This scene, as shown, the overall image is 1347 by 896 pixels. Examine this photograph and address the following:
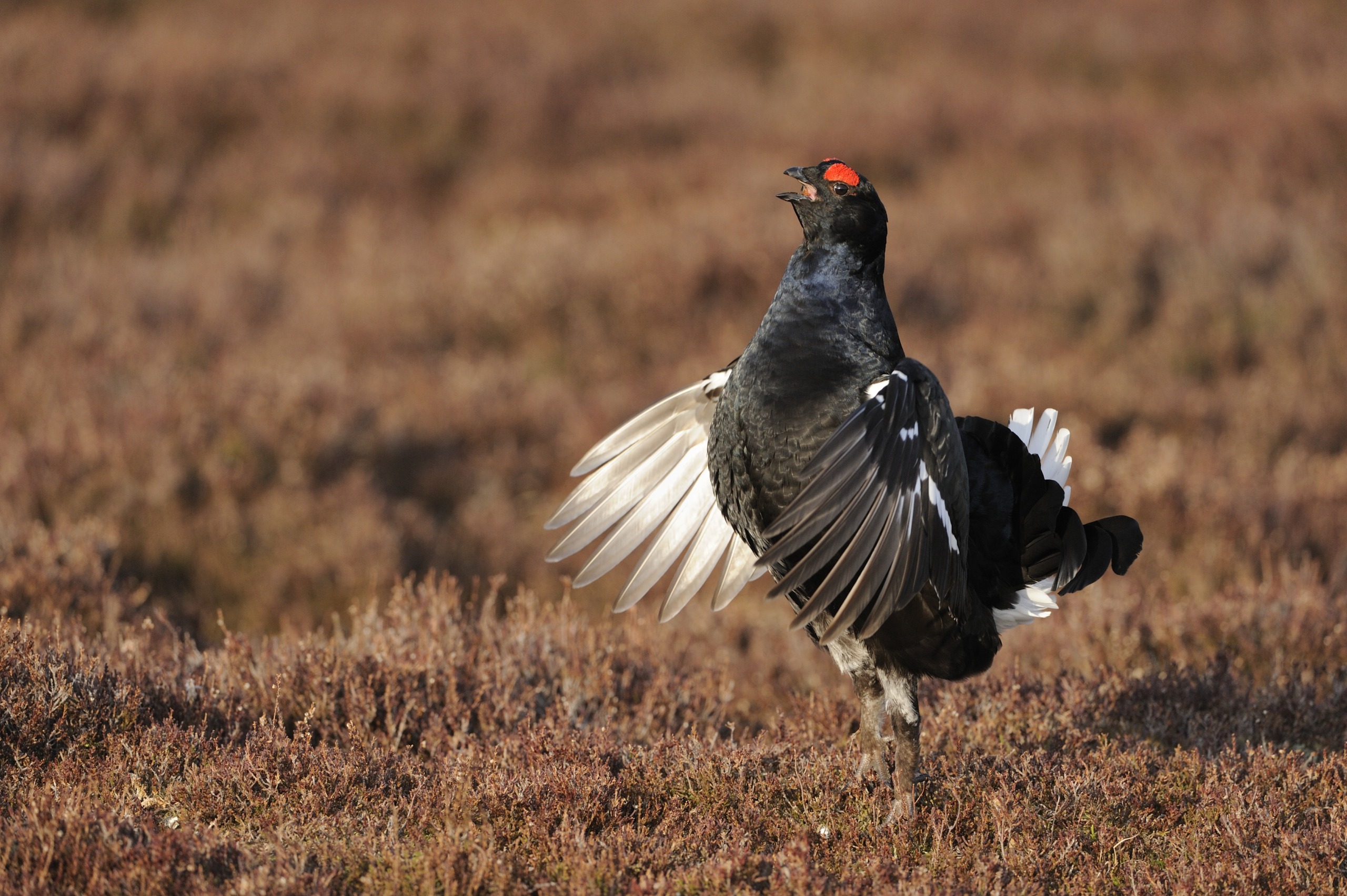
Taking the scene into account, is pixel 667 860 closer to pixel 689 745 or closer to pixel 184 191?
pixel 689 745

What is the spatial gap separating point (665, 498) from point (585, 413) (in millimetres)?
3270

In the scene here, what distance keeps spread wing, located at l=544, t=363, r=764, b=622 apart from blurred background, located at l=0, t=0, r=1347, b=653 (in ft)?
4.87

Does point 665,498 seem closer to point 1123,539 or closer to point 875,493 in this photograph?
point 875,493

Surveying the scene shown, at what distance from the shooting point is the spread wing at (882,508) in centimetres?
278

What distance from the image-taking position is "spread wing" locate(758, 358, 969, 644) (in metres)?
2.78

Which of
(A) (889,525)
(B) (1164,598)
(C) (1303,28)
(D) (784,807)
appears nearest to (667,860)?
(D) (784,807)

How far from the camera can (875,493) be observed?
288 centimetres

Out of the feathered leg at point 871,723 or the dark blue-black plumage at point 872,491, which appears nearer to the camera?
the dark blue-black plumage at point 872,491

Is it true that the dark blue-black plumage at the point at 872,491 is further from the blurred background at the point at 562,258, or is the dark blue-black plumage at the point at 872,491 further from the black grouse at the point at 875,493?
the blurred background at the point at 562,258

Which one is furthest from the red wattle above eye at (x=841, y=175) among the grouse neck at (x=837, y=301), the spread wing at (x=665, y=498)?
the spread wing at (x=665, y=498)

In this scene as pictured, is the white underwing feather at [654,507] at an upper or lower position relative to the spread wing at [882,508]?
lower

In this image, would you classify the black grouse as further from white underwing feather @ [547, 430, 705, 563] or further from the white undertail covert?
white underwing feather @ [547, 430, 705, 563]

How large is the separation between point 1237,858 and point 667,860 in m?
1.52

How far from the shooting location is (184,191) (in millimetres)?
10195
